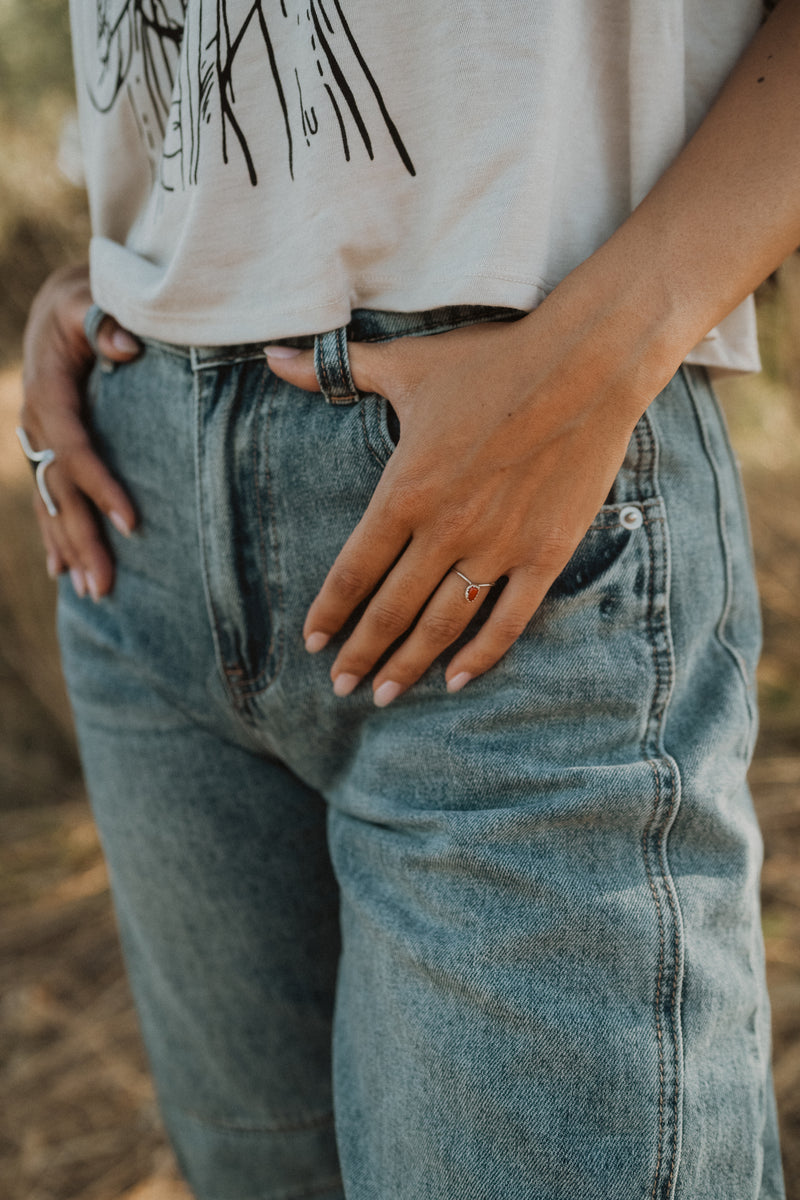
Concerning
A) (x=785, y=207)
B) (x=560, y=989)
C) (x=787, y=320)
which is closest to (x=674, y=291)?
(x=785, y=207)

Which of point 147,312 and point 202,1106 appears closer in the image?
point 147,312

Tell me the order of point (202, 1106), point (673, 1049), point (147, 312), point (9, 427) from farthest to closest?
point (9, 427) < point (202, 1106) < point (147, 312) < point (673, 1049)

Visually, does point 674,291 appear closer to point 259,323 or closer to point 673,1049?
point 259,323

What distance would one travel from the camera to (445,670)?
54 cm

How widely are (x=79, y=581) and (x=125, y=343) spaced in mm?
204

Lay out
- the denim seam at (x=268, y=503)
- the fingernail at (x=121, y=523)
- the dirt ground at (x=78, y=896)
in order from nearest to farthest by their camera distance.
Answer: the denim seam at (x=268, y=503) → the fingernail at (x=121, y=523) → the dirt ground at (x=78, y=896)

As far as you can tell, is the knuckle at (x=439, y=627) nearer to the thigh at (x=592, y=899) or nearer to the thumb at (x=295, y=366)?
the thigh at (x=592, y=899)

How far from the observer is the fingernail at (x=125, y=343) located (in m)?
0.66

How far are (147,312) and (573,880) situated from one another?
0.46m

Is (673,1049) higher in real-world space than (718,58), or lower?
lower

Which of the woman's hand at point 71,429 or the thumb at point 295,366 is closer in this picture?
the thumb at point 295,366

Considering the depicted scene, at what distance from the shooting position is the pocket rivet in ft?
1.66

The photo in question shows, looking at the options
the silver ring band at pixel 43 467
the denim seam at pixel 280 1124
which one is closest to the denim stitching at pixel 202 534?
the silver ring band at pixel 43 467

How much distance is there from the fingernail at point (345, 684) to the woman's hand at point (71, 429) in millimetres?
221
